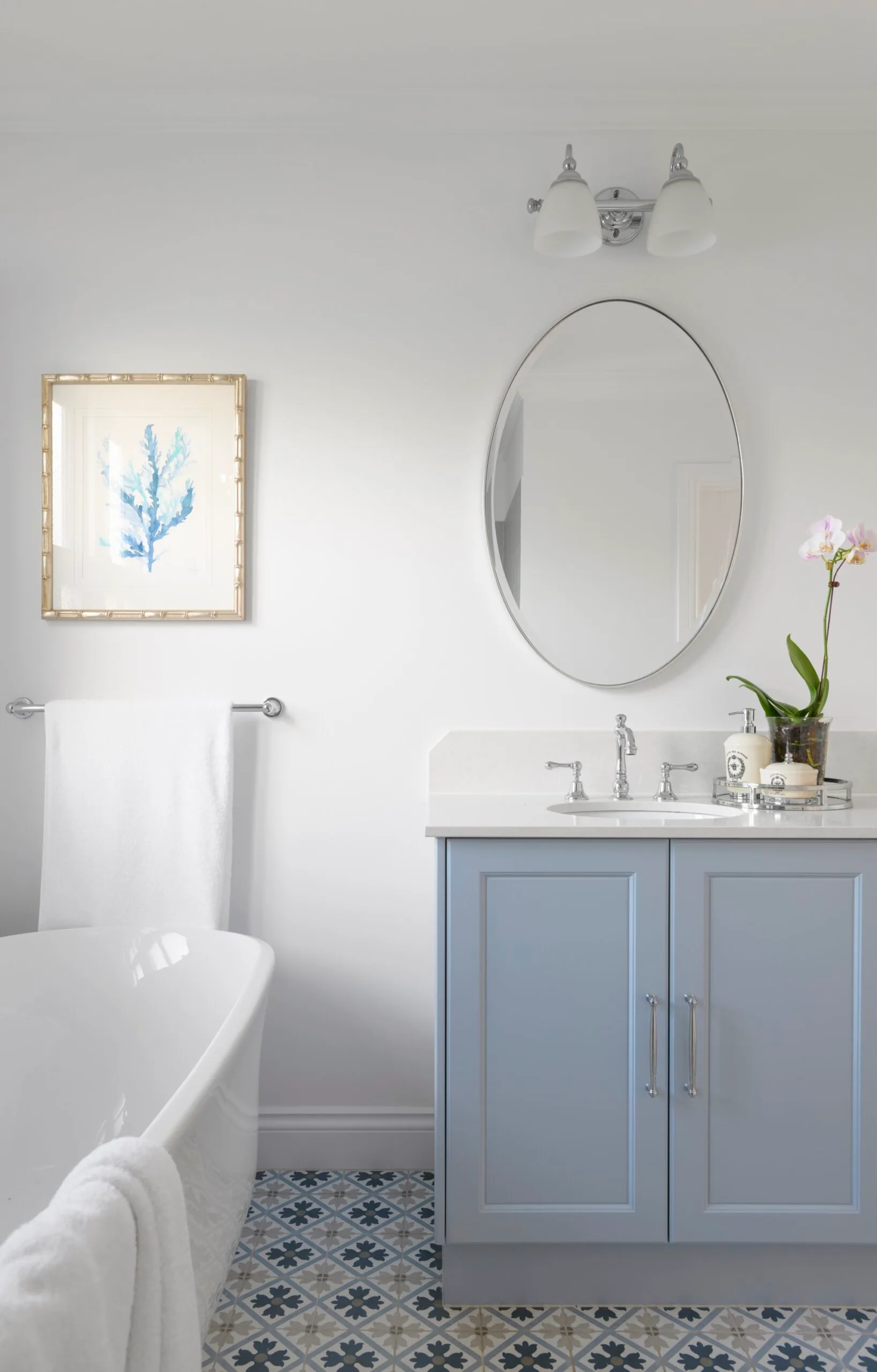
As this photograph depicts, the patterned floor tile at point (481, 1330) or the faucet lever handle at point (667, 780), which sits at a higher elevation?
the faucet lever handle at point (667, 780)

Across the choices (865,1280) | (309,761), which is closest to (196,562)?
(309,761)

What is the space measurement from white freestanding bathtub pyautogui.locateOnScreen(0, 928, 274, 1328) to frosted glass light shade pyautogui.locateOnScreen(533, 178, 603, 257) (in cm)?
161

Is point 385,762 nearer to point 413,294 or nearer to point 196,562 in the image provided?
point 196,562

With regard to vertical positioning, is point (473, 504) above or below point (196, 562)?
above

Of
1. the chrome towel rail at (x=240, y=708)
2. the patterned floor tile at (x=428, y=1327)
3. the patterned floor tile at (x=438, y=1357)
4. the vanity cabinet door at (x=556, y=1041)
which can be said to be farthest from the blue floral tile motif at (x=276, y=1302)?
the chrome towel rail at (x=240, y=708)

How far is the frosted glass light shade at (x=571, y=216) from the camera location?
1.84 metres

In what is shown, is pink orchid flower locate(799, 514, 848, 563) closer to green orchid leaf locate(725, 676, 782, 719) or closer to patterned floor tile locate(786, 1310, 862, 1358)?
green orchid leaf locate(725, 676, 782, 719)

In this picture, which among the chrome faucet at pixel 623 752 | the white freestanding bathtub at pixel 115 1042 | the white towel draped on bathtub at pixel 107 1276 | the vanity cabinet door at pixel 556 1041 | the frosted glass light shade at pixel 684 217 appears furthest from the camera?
the chrome faucet at pixel 623 752

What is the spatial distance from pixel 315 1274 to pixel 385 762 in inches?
40.6

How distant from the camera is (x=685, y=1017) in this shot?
158 cm

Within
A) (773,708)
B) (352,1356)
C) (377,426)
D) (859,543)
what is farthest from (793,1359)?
(377,426)

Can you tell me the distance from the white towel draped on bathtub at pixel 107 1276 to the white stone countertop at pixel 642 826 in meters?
0.75

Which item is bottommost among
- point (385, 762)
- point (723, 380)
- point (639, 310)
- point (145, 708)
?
point (385, 762)

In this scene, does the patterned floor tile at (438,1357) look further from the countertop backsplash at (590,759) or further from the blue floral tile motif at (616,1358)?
the countertop backsplash at (590,759)
